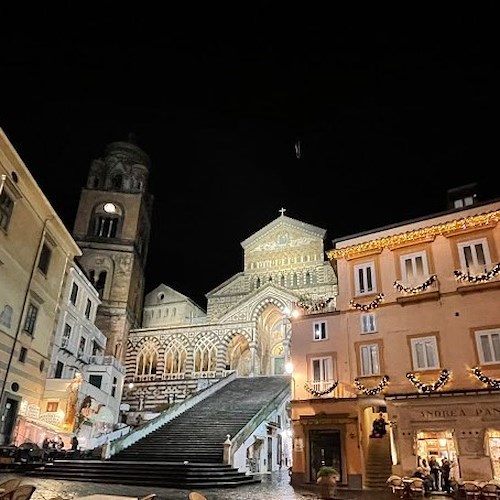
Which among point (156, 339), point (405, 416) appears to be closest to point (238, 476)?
point (405, 416)

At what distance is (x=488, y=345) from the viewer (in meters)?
16.5

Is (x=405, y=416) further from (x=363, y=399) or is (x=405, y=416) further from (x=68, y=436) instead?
(x=68, y=436)

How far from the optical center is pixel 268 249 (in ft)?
152

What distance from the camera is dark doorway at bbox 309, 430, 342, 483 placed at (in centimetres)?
1756

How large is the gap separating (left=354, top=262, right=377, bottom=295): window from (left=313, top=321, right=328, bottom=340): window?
2.32 meters

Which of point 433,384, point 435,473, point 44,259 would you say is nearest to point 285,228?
point 44,259

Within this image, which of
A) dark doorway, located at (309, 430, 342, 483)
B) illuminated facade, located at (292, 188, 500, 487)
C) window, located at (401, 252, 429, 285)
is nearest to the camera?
illuminated facade, located at (292, 188, 500, 487)

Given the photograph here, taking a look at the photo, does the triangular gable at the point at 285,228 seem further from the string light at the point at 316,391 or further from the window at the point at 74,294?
the string light at the point at 316,391

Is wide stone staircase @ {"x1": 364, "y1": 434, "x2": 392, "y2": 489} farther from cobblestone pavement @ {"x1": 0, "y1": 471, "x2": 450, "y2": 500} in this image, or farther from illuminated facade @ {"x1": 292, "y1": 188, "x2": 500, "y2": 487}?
cobblestone pavement @ {"x1": 0, "y1": 471, "x2": 450, "y2": 500}

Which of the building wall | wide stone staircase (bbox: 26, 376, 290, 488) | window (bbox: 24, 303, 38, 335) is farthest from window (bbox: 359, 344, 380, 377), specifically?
window (bbox: 24, 303, 38, 335)

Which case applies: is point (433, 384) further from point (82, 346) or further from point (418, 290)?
point (82, 346)

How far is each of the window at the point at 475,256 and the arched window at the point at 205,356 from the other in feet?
79.5

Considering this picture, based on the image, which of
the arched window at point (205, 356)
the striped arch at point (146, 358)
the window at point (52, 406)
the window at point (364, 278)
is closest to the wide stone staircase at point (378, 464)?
the window at point (364, 278)

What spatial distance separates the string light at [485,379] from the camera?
15.4 m
